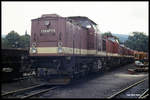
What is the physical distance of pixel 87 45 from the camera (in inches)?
546

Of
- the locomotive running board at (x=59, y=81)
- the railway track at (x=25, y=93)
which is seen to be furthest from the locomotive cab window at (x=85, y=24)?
→ the railway track at (x=25, y=93)

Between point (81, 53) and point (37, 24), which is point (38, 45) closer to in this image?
point (37, 24)

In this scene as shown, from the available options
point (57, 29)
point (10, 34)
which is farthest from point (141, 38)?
point (57, 29)

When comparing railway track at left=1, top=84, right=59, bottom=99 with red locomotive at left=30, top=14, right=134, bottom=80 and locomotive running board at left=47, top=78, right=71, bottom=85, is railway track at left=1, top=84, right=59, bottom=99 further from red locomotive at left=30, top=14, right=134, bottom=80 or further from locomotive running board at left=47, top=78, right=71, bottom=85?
red locomotive at left=30, top=14, right=134, bottom=80

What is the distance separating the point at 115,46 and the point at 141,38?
162 ft

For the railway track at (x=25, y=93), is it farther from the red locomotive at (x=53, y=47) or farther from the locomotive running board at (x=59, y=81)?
the red locomotive at (x=53, y=47)

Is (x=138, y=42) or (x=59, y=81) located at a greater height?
(x=138, y=42)

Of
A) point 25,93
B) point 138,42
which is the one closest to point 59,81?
point 25,93

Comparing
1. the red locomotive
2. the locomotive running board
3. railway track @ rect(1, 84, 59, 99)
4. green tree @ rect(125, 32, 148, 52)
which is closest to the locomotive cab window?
the red locomotive

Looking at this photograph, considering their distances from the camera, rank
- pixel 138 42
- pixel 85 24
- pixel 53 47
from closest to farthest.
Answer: pixel 53 47, pixel 85 24, pixel 138 42

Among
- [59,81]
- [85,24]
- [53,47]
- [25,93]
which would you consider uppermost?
[85,24]

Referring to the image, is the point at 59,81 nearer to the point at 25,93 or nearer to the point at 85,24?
the point at 25,93

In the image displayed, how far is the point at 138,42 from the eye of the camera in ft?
220

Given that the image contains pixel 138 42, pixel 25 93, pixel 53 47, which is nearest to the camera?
pixel 25 93
